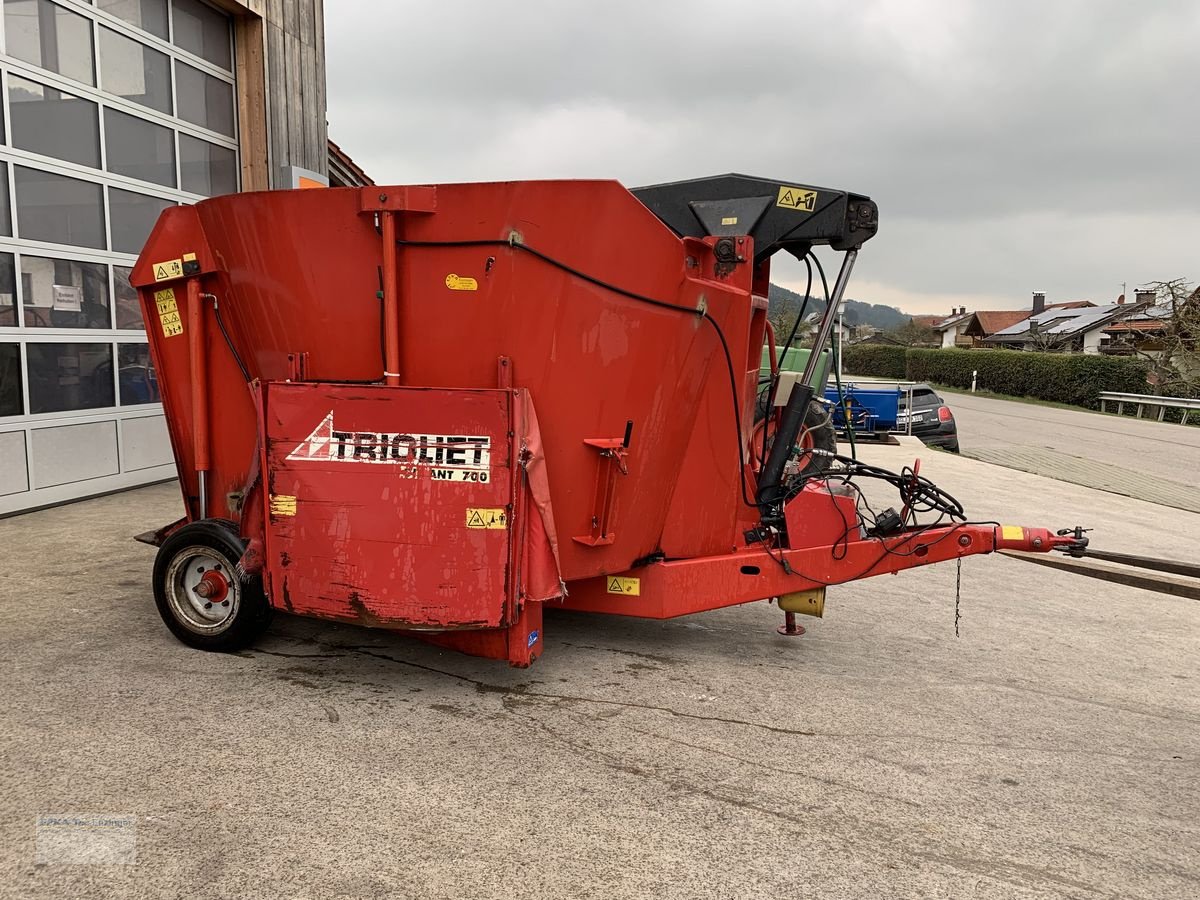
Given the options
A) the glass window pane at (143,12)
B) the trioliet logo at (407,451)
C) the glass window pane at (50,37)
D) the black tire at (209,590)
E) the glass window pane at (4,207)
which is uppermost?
the glass window pane at (143,12)

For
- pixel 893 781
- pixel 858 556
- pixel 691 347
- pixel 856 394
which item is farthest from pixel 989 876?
pixel 856 394

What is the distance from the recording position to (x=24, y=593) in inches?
174

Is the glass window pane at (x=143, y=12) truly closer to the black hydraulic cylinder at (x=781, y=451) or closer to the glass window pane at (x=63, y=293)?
the glass window pane at (x=63, y=293)

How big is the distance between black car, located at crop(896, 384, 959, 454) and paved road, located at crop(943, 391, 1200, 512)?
443 mm

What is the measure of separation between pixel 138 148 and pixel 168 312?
4603 millimetres

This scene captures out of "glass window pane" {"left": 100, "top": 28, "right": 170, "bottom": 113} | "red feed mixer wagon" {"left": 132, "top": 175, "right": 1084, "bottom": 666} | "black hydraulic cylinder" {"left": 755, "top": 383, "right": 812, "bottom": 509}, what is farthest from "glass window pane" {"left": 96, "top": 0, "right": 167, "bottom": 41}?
"black hydraulic cylinder" {"left": 755, "top": 383, "right": 812, "bottom": 509}

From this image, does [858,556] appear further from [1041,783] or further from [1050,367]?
[1050,367]

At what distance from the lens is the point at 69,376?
21.9 feet

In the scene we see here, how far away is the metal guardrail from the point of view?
23.2 meters

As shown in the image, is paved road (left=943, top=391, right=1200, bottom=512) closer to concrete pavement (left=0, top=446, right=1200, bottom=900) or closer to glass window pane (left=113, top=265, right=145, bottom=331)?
concrete pavement (left=0, top=446, right=1200, bottom=900)

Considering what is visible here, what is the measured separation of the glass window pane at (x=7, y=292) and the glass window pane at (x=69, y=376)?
0.24 metres

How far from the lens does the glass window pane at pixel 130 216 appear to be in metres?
7.11

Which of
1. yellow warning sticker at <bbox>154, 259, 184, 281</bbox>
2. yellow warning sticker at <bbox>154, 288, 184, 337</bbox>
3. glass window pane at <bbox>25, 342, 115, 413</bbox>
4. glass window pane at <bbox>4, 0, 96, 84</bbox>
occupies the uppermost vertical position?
glass window pane at <bbox>4, 0, 96, 84</bbox>

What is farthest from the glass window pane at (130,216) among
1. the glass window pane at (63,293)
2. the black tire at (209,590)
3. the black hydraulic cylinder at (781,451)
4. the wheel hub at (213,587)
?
the black hydraulic cylinder at (781,451)
